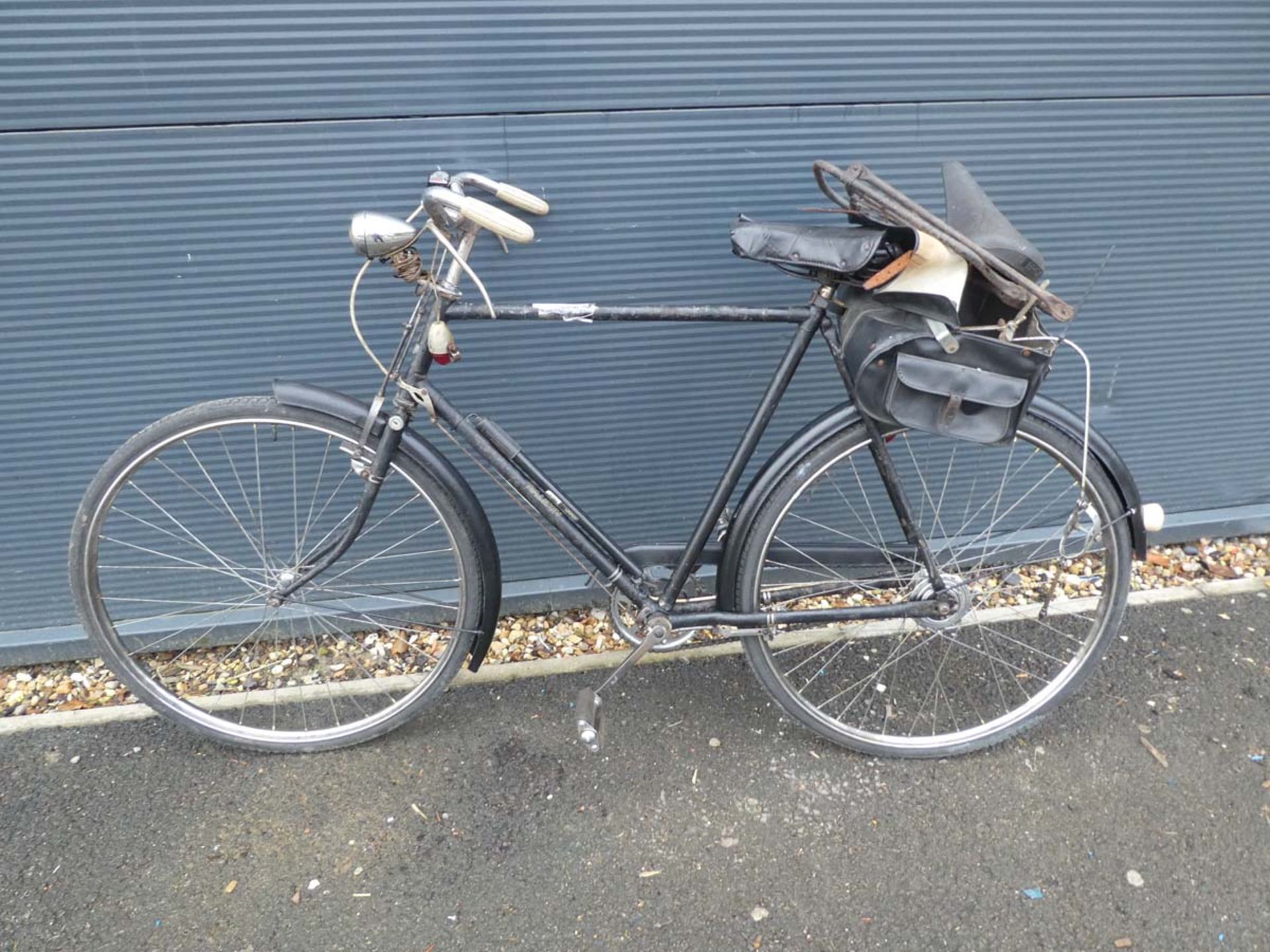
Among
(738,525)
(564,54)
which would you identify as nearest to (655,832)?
(738,525)

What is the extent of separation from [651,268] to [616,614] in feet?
3.44

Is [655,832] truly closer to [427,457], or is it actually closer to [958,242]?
[427,457]

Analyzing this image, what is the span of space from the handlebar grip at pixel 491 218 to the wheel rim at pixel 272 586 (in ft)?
3.17

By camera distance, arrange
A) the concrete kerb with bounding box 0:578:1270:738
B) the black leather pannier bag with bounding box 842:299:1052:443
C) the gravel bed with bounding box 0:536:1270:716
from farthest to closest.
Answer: the gravel bed with bounding box 0:536:1270:716
the concrete kerb with bounding box 0:578:1270:738
the black leather pannier bag with bounding box 842:299:1052:443

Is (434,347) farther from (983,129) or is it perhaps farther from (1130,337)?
(1130,337)

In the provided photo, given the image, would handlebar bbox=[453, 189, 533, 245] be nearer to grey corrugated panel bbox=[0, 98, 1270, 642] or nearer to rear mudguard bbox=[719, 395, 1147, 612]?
grey corrugated panel bbox=[0, 98, 1270, 642]

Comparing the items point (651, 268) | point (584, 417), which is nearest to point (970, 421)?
point (651, 268)

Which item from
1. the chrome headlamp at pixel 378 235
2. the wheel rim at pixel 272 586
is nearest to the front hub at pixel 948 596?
the wheel rim at pixel 272 586

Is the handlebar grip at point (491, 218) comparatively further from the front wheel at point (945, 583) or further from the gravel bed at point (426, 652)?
the gravel bed at point (426, 652)

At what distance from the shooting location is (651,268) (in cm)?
252

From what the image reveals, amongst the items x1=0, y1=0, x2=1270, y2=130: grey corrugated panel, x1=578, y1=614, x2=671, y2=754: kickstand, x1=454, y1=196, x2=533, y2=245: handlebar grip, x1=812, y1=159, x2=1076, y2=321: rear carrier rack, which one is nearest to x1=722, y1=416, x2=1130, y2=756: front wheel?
x1=578, y1=614, x2=671, y2=754: kickstand

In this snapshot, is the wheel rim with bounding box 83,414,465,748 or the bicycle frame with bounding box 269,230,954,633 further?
the wheel rim with bounding box 83,414,465,748

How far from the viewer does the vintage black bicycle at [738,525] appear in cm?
189

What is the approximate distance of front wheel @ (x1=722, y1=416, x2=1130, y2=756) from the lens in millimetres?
2211
